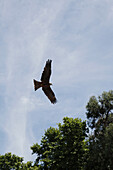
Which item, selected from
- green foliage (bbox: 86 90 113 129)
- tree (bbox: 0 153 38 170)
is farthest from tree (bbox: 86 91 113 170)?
tree (bbox: 0 153 38 170)

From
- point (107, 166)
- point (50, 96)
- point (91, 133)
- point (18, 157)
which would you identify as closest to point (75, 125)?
point (91, 133)

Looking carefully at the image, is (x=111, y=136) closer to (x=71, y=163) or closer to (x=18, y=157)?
(x=71, y=163)

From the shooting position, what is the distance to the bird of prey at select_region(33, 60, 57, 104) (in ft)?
37.4

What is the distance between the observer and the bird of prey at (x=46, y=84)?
11.4 meters

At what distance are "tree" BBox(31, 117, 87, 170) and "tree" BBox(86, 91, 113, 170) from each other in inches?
41.6

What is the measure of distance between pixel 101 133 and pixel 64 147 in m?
4.42

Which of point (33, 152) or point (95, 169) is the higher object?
point (33, 152)

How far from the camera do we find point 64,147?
24.6 m

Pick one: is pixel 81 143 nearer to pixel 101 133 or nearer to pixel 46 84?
pixel 101 133

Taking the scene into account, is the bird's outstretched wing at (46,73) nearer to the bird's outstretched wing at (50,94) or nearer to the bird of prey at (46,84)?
the bird of prey at (46,84)

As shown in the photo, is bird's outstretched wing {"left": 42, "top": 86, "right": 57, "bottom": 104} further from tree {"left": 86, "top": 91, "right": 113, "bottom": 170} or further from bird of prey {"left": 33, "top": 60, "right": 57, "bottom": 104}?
tree {"left": 86, "top": 91, "right": 113, "bottom": 170}

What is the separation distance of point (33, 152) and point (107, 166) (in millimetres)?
10255

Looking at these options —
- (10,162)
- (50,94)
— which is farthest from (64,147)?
(50,94)

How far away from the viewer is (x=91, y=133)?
1033 inches
